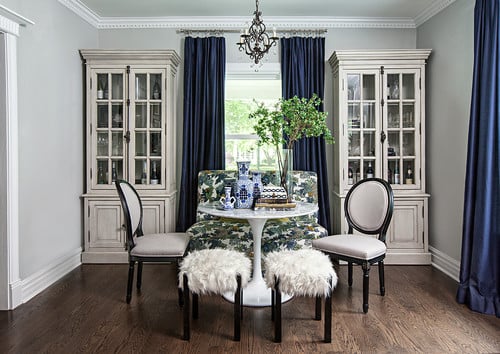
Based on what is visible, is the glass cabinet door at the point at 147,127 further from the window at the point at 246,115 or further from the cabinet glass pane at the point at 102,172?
the window at the point at 246,115

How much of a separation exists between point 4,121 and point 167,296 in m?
1.89

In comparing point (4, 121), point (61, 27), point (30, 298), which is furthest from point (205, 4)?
point (30, 298)

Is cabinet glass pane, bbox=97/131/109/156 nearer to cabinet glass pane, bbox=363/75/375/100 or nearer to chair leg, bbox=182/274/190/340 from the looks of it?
chair leg, bbox=182/274/190/340

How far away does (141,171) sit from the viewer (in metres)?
4.66

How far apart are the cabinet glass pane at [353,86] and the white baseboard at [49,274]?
338 centimetres

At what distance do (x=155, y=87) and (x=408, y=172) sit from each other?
2922 mm

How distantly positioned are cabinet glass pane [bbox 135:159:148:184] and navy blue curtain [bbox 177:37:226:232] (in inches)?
16.2

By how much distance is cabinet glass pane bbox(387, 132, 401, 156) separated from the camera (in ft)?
15.2

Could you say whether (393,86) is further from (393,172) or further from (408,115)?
(393,172)

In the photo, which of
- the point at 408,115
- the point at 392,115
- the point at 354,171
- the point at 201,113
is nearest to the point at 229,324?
the point at 354,171

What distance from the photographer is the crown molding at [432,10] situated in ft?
13.7

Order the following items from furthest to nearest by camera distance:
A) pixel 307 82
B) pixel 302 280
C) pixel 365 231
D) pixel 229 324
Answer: pixel 307 82, pixel 365 231, pixel 229 324, pixel 302 280

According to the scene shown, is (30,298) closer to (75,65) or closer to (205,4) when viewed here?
(75,65)

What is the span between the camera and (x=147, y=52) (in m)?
4.50
